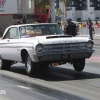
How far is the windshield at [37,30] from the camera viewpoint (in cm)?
1307

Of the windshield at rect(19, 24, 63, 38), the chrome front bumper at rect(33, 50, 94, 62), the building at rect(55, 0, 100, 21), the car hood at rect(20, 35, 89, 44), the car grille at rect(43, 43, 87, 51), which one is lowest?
the building at rect(55, 0, 100, 21)

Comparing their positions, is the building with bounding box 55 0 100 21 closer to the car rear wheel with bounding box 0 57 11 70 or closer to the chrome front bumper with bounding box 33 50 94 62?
the car rear wheel with bounding box 0 57 11 70

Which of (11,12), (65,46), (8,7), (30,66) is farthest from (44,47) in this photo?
(8,7)

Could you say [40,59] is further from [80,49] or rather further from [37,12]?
[37,12]

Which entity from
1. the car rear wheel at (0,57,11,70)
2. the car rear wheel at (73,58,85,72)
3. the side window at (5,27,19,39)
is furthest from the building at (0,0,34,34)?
the car rear wheel at (73,58,85,72)

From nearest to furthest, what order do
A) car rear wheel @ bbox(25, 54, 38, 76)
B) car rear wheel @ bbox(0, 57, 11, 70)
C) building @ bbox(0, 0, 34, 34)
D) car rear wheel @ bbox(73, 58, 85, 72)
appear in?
car rear wheel @ bbox(25, 54, 38, 76) < car rear wheel @ bbox(73, 58, 85, 72) < car rear wheel @ bbox(0, 57, 11, 70) < building @ bbox(0, 0, 34, 34)

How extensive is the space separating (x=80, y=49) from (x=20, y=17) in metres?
39.1

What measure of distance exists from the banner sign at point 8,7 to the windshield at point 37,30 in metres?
36.6

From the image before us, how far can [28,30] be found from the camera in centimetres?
1316

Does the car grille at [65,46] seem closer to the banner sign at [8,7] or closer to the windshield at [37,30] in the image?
the windshield at [37,30]

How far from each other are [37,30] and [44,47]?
1870mm

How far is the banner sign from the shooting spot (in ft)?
163

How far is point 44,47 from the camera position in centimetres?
1141

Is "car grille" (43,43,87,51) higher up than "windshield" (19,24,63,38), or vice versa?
"windshield" (19,24,63,38)
